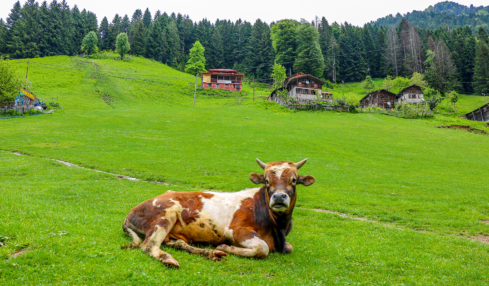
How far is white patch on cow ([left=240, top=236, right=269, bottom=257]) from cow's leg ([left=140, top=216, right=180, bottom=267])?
1.77 meters

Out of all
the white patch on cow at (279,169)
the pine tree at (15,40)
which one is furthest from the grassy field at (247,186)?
the pine tree at (15,40)

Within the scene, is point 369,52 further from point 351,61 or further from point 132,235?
point 132,235

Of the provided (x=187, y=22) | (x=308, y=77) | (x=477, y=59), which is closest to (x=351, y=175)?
(x=308, y=77)

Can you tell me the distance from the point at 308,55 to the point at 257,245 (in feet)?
400

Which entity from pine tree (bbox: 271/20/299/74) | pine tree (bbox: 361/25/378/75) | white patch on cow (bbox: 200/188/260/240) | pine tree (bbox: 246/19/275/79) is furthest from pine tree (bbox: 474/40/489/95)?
white patch on cow (bbox: 200/188/260/240)

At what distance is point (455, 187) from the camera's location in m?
18.9

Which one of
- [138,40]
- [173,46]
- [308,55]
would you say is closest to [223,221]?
[308,55]

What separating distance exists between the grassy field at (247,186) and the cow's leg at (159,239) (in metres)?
0.22

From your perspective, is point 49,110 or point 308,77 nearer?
point 49,110

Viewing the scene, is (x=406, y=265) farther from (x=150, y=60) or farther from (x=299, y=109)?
(x=150, y=60)

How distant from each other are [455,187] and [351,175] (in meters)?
6.46

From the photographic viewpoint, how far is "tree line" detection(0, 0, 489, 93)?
116 meters

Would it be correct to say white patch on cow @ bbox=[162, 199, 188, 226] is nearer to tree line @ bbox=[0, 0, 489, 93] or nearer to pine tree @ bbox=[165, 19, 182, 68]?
tree line @ bbox=[0, 0, 489, 93]

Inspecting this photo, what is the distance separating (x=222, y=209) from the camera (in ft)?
24.7
